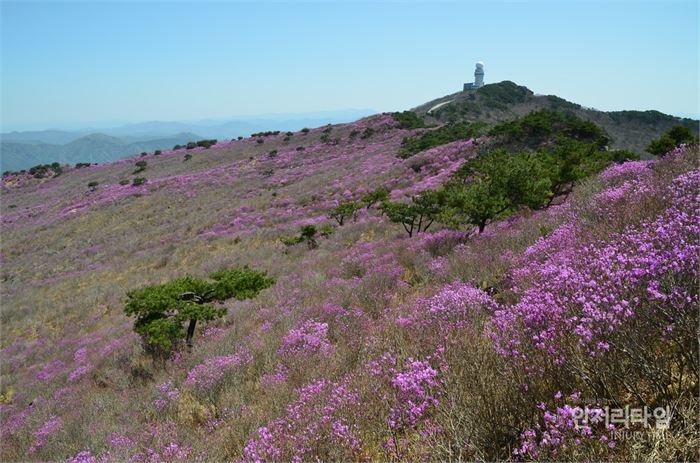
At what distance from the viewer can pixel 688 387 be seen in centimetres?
276

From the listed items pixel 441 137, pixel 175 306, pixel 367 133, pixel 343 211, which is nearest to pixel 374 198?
pixel 343 211

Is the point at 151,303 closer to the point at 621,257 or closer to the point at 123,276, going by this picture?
the point at 621,257

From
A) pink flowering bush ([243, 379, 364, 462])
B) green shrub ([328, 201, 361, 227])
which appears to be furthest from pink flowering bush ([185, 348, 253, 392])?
green shrub ([328, 201, 361, 227])

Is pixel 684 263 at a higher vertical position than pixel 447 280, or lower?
higher

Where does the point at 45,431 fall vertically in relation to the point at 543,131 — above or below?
below

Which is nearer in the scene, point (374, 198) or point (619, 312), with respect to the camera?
point (619, 312)

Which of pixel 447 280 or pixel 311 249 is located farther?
pixel 311 249

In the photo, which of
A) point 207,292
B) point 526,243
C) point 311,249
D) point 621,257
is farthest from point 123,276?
point 621,257

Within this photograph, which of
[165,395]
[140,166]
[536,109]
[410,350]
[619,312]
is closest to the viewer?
[619,312]

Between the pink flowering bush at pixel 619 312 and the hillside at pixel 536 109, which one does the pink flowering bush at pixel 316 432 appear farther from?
the hillside at pixel 536 109

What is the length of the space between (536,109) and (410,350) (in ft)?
191

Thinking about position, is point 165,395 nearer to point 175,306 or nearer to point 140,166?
point 175,306

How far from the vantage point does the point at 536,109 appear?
53.8m

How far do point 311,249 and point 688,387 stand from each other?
14837 mm
